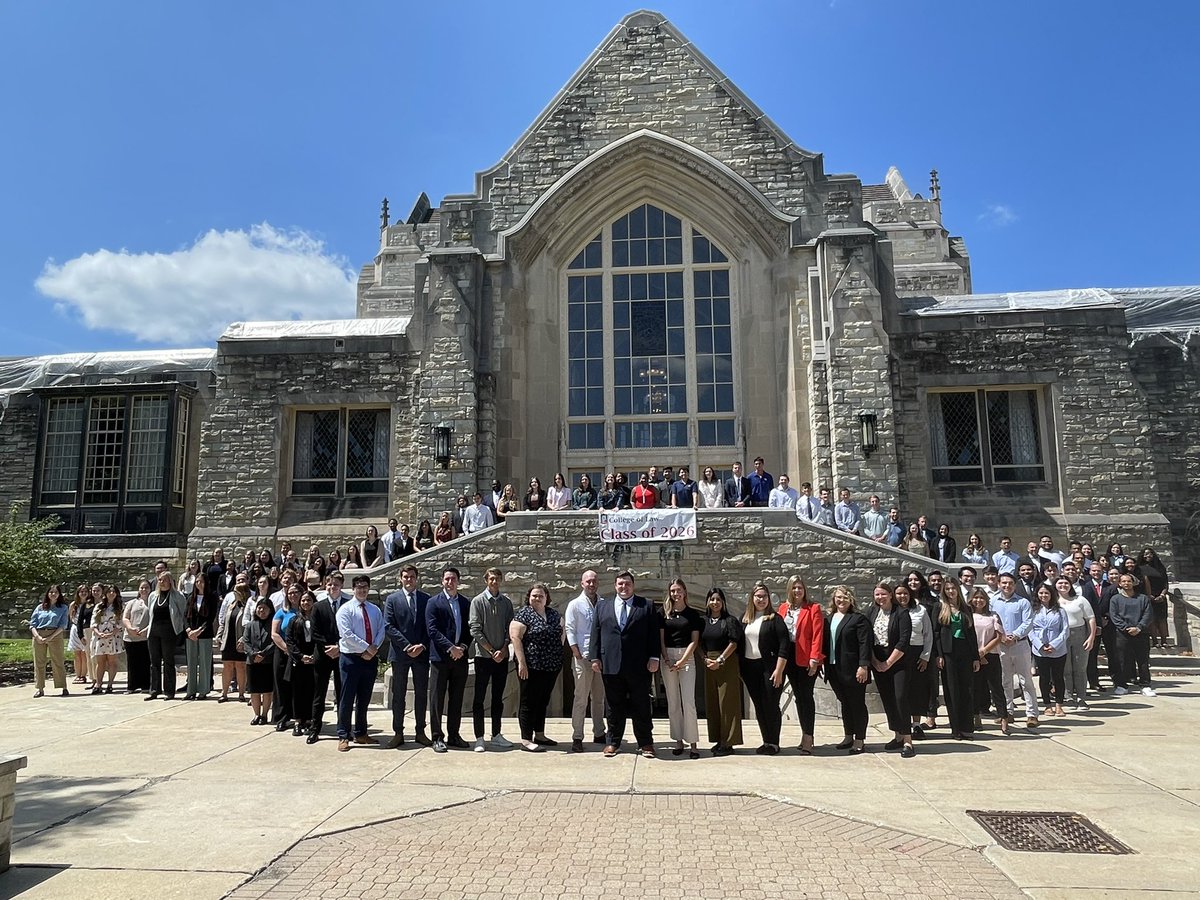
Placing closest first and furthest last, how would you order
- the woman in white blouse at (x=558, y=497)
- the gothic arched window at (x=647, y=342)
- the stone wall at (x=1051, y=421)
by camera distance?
the woman in white blouse at (x=558, y=497) → the stone wall at (x=1051, y=421) → the gothic arched window at (x=647, y=342)

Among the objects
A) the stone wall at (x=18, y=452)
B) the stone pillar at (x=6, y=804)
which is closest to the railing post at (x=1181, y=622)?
the stone pillar at (x=6, y=804)

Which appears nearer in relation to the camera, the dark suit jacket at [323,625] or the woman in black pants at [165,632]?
the dark suit jacket at [323,625]

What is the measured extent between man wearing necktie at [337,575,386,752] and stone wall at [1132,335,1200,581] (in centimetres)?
1616

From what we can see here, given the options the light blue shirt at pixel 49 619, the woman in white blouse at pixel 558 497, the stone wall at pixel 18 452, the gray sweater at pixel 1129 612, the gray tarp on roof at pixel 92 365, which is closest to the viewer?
the gray sweater at pixel 1129 612

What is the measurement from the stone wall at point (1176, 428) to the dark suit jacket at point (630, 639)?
14.1 metres

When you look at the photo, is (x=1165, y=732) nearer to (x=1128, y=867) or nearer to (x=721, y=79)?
(x=1128, y=867)

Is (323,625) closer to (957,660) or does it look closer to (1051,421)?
(957,660)

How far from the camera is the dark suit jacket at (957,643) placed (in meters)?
8.91

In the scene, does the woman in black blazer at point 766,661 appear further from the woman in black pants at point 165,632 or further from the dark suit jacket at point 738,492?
the woman in black pants at point 165,632

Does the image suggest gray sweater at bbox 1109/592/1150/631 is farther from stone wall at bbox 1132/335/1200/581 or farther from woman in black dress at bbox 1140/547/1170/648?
stone wall at bbox 1132/335/1200/581

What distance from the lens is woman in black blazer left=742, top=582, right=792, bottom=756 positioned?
8.30m

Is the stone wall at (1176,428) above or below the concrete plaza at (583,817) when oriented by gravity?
above

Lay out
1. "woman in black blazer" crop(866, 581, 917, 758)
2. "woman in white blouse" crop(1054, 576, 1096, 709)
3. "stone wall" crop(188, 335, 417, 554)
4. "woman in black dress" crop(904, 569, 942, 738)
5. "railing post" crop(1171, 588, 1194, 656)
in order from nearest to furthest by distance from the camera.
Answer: "woman in black blazer" crop(866, 581, 917, 758)
"woman in black dress" crop(904, 569, 942, 738)
"woman in white blouse" crop(1054, 576, 1096, 709)
"railing post" crop(1171, 588, 1194, 656)
"stone wall" crop(188, 335, 417, 554)

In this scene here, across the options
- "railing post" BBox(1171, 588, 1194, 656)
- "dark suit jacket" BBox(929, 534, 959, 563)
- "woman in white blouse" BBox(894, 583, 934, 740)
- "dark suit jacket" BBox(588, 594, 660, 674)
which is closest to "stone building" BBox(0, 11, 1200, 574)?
"dark suit jacket" BBox(929, 534, 959, 563)
